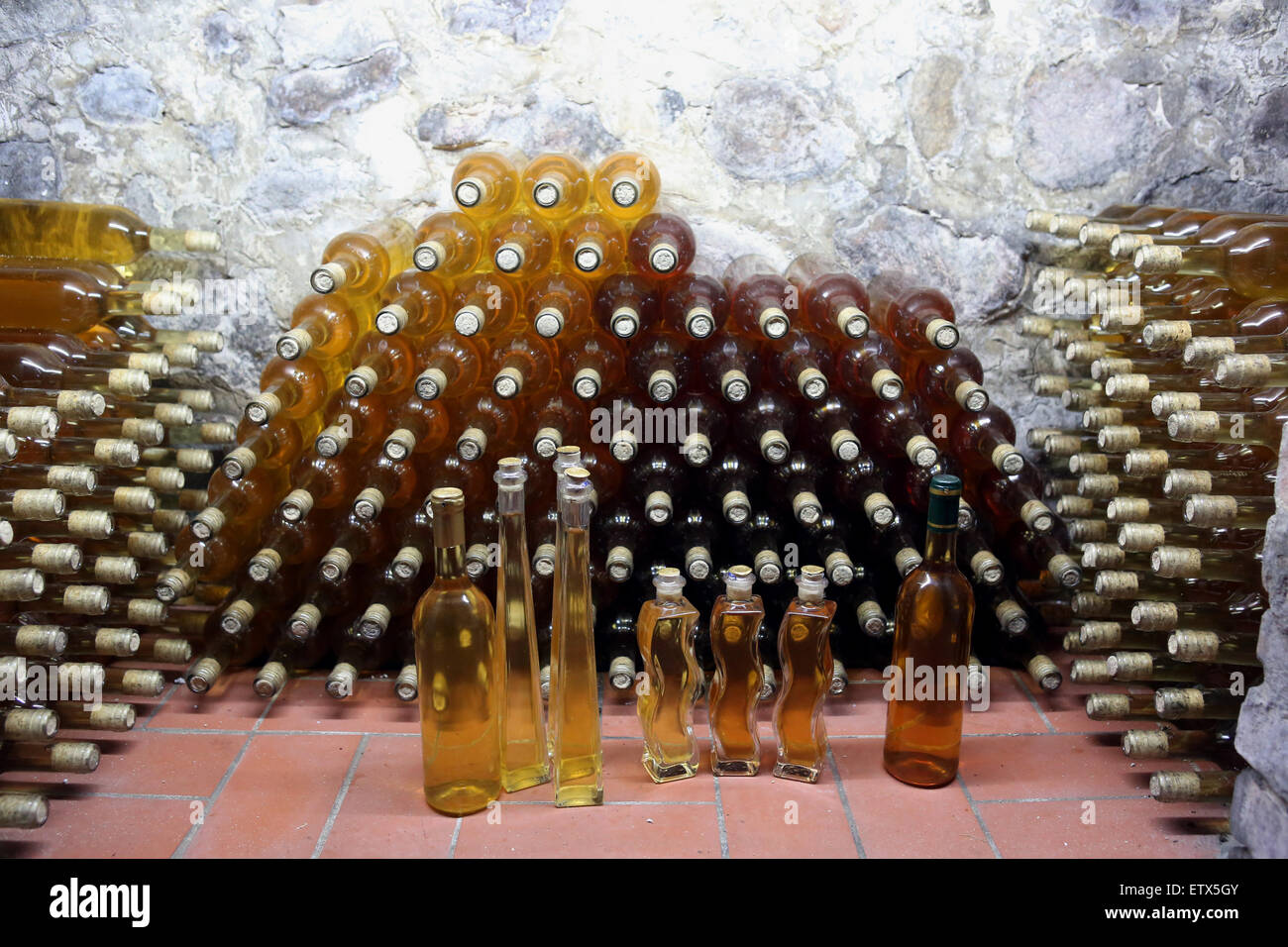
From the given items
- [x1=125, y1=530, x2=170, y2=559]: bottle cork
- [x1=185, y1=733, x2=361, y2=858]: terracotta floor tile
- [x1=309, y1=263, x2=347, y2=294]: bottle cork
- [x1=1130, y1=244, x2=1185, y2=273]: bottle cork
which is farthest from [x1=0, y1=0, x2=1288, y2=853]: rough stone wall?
[x1=185, y1=733, x2=361, y2=858]: terracotta floor tile

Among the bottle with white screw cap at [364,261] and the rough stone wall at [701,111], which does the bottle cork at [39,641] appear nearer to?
the bottle with white screw cap at [364,261]

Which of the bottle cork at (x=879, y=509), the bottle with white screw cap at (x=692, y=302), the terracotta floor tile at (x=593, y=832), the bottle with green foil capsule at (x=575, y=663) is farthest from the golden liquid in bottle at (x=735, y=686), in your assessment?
the bottle with white screw cap at (x=692, y=302)

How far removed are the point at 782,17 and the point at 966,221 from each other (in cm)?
81

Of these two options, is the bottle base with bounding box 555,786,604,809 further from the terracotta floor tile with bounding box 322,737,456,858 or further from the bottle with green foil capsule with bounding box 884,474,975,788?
the bottle with green foil capsule with bounding box 884,474,975,788

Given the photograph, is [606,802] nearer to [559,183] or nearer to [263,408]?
[263,408]

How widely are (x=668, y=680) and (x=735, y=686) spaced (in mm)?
162

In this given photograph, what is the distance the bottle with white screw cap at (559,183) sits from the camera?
2.86 meters

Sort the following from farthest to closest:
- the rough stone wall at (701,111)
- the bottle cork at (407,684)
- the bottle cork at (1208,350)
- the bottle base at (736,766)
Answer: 1. the rough stone wall at (701,111)
2. the bottle cork at (407,684)
3. the bottle base at (736,766)
4. the bottle cork at (1208,350)

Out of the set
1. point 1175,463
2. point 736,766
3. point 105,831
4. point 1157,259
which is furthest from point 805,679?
point 105,831

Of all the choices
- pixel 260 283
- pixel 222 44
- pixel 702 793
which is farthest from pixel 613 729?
pixel 222 44

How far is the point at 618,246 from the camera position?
2918mm

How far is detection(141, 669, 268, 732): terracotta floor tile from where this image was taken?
109 inches

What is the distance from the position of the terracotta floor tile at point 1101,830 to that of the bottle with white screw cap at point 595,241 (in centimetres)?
161

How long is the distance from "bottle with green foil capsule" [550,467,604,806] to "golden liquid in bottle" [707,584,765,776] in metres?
0.29
